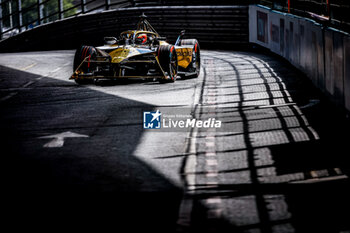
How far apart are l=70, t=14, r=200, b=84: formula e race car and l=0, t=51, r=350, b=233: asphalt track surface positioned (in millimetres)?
1107

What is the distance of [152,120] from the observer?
10.8 metres

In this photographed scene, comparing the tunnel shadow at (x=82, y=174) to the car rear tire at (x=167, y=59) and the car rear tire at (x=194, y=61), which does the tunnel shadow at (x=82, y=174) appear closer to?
the car rear tire at (x=167, y=59)

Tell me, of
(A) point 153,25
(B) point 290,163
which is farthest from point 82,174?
(A) point 153,25

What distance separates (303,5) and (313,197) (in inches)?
500

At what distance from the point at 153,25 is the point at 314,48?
16.9 metres

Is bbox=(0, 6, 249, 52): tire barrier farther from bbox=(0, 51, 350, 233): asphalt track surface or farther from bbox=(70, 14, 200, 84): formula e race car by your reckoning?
bbox=(0, 51, 350, 233): asphalt track surface

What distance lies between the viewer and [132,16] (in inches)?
1196

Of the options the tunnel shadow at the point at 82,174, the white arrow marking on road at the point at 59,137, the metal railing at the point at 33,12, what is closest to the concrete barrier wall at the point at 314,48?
the tunnel shadow at the point at 82,174

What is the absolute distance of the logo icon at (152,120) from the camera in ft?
33.9

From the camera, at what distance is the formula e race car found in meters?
15.6

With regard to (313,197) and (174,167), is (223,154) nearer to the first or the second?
(174,167)

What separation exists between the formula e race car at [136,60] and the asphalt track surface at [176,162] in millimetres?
1107

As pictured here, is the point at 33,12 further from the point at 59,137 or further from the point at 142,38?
the point at 59,137

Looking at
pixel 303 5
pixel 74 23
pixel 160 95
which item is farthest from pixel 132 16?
pixel 160 95
